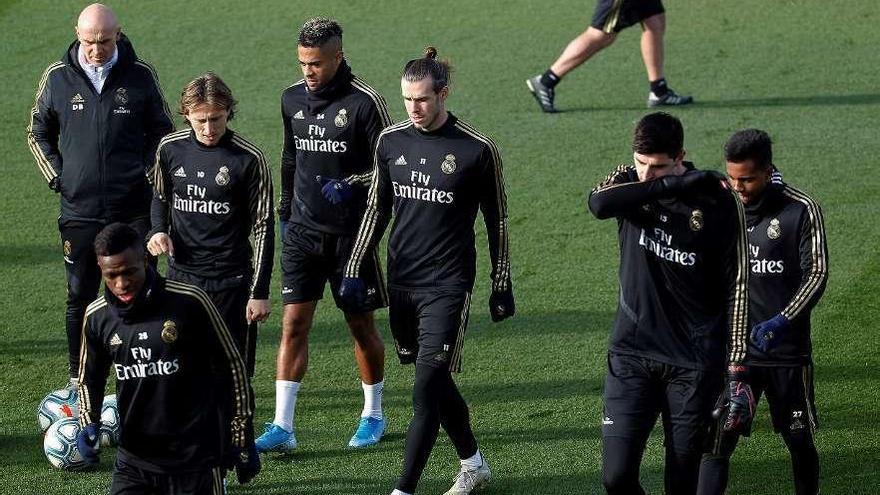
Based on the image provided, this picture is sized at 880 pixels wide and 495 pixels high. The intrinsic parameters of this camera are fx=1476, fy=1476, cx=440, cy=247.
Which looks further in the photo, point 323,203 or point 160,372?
point 323,203

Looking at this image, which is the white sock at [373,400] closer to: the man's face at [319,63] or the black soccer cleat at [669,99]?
the man's face at [319,63]

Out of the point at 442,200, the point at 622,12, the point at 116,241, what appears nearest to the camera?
the point at 116,241

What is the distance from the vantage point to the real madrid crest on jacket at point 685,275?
5953mm

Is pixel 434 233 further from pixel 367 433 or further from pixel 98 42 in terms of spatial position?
pixel 98 42

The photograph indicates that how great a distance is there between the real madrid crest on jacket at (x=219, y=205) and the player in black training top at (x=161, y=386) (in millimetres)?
1114

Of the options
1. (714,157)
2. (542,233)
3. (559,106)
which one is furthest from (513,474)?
(559,106)

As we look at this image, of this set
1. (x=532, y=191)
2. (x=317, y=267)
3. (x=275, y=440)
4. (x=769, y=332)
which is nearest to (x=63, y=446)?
(x=275, y=440)

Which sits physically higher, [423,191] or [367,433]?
[423,191]

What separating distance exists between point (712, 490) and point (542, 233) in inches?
181

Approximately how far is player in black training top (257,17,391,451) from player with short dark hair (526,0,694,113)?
5759mm

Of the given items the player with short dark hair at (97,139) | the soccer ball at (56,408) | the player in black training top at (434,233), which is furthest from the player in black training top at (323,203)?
the soccer ball at (56,408)

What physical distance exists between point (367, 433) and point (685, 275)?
247 cm

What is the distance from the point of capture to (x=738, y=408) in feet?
20.4

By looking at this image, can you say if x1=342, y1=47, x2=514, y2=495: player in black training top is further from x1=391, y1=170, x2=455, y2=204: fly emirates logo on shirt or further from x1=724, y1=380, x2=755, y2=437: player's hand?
x1=724, y1=380, x2=755, y2=437: player's hand
